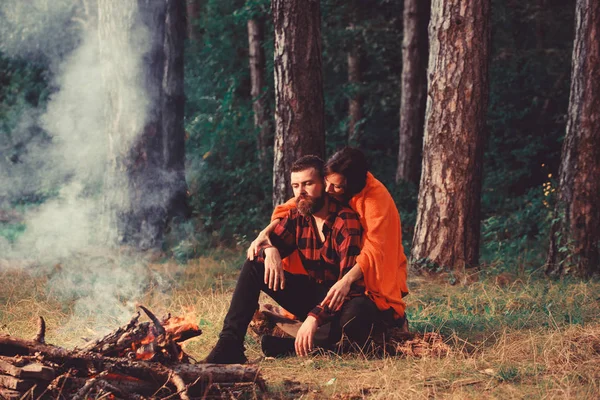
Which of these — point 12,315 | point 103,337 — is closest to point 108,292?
point 12,315

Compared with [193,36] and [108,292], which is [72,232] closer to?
[108,292]

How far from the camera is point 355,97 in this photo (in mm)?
17250

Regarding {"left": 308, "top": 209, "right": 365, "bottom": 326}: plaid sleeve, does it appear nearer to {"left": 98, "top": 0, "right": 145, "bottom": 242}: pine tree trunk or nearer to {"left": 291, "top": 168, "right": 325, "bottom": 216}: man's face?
{"left": 291, "top": 168, "right": 325, "bottom": 216}: man's face

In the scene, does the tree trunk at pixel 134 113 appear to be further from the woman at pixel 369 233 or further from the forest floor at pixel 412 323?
the woman at pixel 369 233

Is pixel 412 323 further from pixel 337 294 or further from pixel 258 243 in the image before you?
pixel 258 243

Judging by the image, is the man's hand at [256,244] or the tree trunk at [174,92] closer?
the man's hand at [256,244]

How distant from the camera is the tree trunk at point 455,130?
755 centimetres

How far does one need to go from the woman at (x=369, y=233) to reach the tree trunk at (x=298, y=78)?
2.91 m

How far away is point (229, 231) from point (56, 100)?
9.95 m

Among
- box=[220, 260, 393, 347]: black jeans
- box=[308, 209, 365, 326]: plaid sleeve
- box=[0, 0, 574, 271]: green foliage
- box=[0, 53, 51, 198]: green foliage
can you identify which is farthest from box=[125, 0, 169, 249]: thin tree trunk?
box=[0, 53, 51, 198]: green foliage

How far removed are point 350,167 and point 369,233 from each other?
467mm

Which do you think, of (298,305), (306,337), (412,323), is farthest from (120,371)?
(412,323)

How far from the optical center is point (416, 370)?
15.4ft

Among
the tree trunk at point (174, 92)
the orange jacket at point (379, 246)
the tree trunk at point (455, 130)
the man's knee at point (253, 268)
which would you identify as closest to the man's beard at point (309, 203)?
the orange jacket at point (379, 246)
